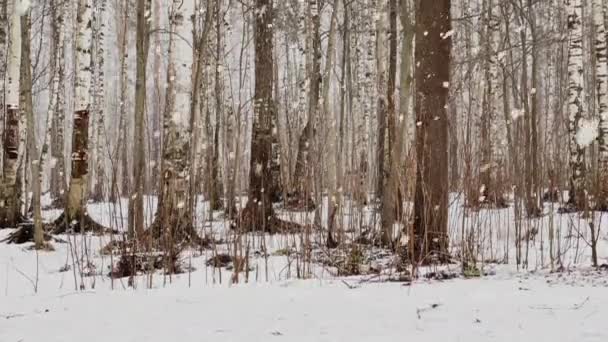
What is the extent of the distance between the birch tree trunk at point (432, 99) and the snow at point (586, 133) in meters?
4.48

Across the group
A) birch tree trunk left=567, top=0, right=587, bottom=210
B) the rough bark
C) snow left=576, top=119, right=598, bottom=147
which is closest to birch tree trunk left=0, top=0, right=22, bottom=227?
the rough bark

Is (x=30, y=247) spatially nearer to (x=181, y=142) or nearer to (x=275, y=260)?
(x=181, y=142)

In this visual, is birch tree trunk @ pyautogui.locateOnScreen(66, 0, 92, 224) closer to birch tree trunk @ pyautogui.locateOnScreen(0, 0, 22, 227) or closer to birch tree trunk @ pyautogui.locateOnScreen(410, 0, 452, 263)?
birch tree trunk @ pyautogui.locateOnScreen(0, 0, 22, 227)

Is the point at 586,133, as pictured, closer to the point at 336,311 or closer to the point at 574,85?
the point at 574,85

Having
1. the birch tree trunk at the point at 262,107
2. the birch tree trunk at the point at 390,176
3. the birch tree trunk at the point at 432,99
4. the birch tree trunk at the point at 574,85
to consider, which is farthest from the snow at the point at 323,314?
the birch tree trunk at the point at 574,85

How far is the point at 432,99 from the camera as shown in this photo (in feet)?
14.3

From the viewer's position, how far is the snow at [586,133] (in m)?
8.16

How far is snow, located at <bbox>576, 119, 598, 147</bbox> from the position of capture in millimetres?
8164

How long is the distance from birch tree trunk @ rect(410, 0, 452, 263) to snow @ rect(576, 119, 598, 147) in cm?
448

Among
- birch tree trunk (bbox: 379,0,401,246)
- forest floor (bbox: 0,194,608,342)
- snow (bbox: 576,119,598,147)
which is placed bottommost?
forest floor (bbox: 0,194,608,342)

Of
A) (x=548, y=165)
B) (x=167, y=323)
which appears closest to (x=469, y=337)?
(x=167, y=323)

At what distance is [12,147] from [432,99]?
554cm

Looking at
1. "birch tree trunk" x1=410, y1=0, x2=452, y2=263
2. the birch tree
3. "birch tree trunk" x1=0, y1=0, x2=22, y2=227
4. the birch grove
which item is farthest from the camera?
"birch tree trunk" x1=0, y1=0, x2=22, y2=227

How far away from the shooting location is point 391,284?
319cm
